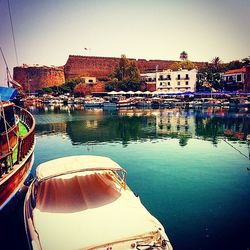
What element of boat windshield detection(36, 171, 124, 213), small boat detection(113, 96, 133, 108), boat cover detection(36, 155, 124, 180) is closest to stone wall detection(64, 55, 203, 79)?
small boat detection(113, 96, 133, 108)

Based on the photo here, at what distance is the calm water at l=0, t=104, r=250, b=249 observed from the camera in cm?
964

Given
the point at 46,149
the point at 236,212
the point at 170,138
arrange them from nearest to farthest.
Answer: the point at 236,212 → the point at 46,149 → the point at 170,138

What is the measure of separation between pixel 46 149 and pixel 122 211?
19.0 m

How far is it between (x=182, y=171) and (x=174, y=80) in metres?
72.1

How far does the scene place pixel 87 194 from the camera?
313 inches

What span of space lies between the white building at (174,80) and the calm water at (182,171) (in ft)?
163

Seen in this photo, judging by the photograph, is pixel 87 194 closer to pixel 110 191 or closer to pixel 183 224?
pixel 110 191

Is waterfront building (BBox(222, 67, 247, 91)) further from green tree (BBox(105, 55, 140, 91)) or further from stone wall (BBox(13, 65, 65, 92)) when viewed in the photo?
stone wall (BBox(13, 65, 65, 92))

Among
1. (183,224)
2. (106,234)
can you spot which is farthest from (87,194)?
(183,224)

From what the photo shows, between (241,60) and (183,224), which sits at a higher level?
(241,60)

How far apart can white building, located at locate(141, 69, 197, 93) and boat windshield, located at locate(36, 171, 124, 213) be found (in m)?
73.5

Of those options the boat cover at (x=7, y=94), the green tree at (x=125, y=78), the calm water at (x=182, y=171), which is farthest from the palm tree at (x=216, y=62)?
the boat cover at (x=7, y=94)

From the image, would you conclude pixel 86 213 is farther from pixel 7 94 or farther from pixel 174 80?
pixel 174 80

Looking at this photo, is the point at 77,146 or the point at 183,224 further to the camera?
the point at 77,146
